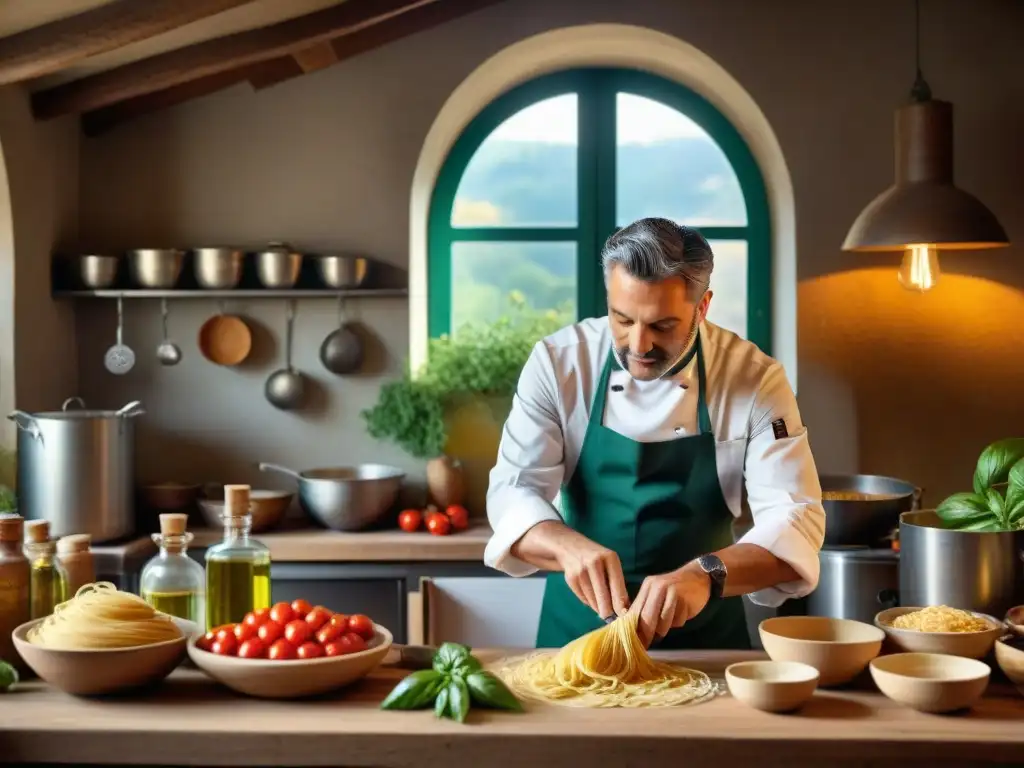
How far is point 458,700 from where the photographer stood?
2.05m

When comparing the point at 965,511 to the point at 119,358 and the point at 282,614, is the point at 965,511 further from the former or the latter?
the point at 119,358

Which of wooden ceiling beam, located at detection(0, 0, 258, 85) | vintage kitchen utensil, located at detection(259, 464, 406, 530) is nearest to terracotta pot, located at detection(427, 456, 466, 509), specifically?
vintage kitchen utensil, located at detection(259, 464, 406, 530)

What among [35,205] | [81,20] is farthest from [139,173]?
[81,20]

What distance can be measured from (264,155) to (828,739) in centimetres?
368

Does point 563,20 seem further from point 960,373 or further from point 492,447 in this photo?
point 960,373

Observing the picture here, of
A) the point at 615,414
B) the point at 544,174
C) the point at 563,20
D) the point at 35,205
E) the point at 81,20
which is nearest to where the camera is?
the point at 615,414

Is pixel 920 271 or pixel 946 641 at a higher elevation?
pixel 920 271

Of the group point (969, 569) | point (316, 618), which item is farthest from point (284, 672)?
point (969, 569)

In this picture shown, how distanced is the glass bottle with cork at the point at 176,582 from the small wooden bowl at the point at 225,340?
8.50 feet

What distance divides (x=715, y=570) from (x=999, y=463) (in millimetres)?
987

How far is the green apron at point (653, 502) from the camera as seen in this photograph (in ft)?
9.53

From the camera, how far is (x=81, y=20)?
368 centimetres

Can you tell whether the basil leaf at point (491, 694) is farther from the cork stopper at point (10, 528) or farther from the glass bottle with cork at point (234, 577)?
the cork stopper at point (10, 528)

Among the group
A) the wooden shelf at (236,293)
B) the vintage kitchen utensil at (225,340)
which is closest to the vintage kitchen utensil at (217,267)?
the wooden shelf at (236,293)
